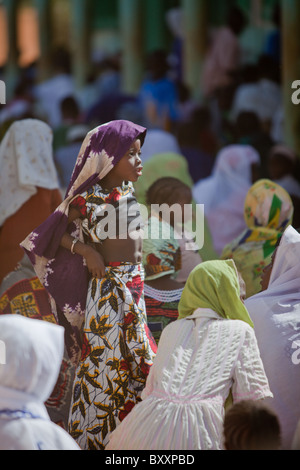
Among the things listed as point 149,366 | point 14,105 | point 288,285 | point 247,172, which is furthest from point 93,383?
point 14,105

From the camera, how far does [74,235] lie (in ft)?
14.4

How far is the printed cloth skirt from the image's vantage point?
4.16 m

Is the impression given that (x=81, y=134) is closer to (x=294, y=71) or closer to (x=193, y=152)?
(x=193, y=152)

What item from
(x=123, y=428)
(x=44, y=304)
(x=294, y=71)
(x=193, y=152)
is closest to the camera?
(x=123, y=428)

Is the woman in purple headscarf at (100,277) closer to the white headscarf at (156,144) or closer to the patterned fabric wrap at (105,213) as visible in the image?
the patterned fabric wrap at (105,213)

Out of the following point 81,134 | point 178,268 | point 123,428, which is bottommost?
point 123,428

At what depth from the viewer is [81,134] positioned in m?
9.43

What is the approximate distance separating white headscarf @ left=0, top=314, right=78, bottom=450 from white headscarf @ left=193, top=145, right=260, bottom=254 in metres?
4.46

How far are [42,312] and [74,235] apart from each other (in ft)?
2.16

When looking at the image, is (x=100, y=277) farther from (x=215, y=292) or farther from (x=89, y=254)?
(x=215, y=292)

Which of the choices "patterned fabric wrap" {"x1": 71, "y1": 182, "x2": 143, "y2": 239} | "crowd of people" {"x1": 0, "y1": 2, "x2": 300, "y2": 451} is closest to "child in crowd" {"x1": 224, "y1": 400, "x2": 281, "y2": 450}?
"crowd of people" {"x1": 0, "y1": 2, "x2": 300, "y2": 451}

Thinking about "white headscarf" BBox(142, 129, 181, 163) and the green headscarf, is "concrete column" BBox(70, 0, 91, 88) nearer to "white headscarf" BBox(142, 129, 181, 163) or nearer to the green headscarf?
"white headscarf" BBox(142, 129, 181, 163)

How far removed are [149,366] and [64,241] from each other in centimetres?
68

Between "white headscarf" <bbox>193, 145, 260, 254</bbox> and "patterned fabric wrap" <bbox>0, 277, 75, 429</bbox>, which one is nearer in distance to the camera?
"patterned fabric wrap" <bbox>0, 277, 75, 429</bbox>
